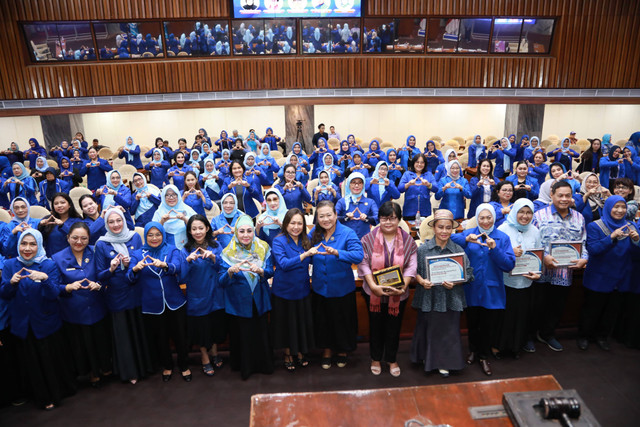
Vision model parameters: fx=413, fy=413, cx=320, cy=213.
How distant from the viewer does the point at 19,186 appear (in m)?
7.66

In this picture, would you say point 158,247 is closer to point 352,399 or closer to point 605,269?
point 352,399

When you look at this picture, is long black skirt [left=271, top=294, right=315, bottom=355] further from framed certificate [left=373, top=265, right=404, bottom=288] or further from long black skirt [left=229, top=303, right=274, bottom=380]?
framed certificate [left=373, top=265, right=404, bottom=288]

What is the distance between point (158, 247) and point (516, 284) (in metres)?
3.37

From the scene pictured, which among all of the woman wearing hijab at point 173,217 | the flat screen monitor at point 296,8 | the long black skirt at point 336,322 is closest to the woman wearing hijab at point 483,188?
the long black skirt at point 336,322

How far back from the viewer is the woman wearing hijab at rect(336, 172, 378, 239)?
556cm

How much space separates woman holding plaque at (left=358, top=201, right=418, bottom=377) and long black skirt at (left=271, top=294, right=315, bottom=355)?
624mm

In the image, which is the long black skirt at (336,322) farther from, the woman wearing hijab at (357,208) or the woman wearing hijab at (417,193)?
the woman wearing hijab at (417,193)

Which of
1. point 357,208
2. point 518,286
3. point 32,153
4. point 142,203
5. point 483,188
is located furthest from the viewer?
point 32,153

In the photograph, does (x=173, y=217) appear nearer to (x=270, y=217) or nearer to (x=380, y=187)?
(x=270, y=217)

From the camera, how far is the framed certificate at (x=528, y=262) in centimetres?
387

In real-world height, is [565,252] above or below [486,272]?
above

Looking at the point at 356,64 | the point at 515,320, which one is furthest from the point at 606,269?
the point at 356,64

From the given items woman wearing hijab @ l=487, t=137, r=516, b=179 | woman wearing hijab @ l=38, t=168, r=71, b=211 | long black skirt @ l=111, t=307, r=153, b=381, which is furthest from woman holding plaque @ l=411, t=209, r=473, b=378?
woman wearing hijab @ l=487, t=137, r=516, b=179

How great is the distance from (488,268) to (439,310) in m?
0.61
